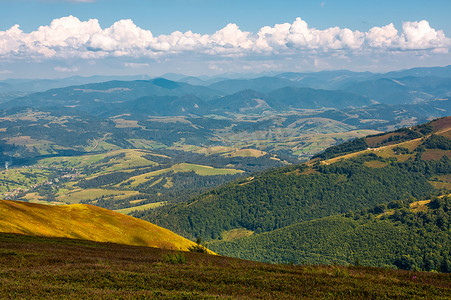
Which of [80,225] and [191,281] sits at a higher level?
[191,281]

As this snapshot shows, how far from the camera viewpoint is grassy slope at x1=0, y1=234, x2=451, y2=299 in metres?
27.4

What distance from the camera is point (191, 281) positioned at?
104 ft

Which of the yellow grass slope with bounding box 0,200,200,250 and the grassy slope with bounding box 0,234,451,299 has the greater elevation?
the grassy slope with bounding box 0,234,451,299

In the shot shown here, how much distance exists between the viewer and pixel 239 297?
27.6 meters

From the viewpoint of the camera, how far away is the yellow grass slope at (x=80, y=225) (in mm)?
67875

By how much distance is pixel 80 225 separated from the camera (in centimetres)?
8188

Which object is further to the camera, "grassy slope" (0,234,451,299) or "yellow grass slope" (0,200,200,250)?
"yellow grass slope" (0,200,200,250)

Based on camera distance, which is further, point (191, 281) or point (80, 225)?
point (80, 225)

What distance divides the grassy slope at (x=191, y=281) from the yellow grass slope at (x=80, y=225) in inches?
1287

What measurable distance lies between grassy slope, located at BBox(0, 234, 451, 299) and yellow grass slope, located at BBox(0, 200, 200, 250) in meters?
32.7

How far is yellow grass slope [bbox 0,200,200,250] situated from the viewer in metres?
67.9

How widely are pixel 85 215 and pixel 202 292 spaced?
74.4 m

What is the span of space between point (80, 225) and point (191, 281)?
200 ft

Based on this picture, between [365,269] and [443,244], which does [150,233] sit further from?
[443,244]
